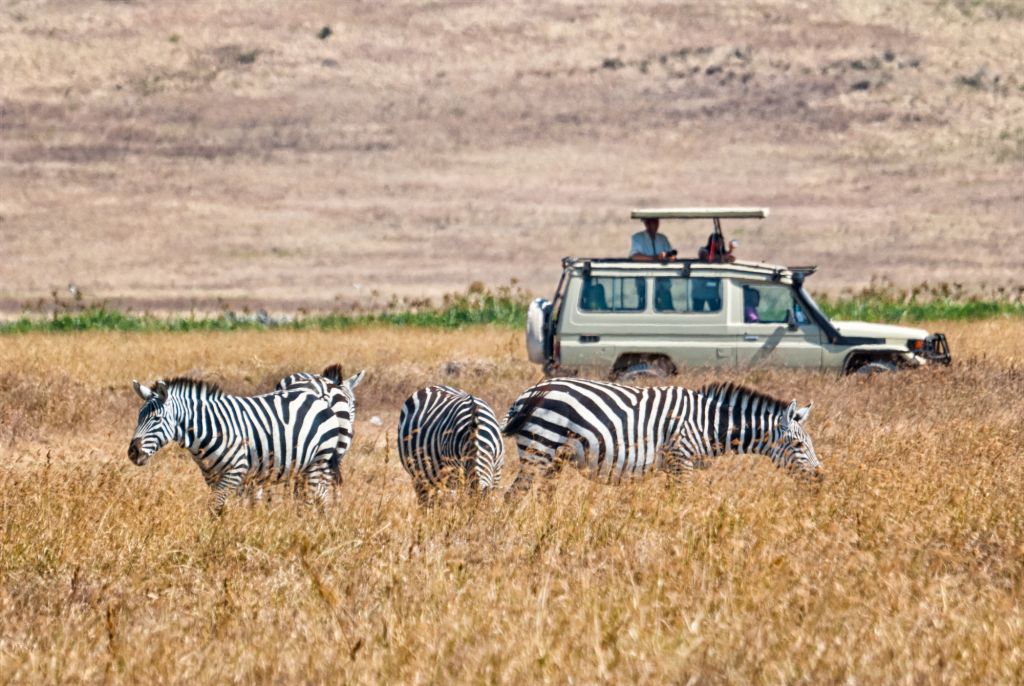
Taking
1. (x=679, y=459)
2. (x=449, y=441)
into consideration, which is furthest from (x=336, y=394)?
(x=679, y=459)

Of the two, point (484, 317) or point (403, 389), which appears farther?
point (484, 317)

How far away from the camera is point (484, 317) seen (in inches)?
1202

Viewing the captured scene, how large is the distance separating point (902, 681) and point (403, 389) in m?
14.2

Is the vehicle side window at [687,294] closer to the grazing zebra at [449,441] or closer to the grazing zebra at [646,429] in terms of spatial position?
the grazing zebra at [449,441]

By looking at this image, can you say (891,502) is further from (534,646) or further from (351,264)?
(351,264)

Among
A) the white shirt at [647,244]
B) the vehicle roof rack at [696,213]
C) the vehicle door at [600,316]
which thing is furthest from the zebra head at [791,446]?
the white shirt at [647,244]

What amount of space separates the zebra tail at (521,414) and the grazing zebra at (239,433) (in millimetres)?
1278

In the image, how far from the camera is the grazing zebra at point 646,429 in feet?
31.7

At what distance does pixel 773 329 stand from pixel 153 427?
8309mm

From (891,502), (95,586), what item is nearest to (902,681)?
(891,502)

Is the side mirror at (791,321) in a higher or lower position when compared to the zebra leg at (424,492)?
higher

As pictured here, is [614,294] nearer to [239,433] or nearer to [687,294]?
[687,294]

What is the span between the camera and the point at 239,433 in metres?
10.0

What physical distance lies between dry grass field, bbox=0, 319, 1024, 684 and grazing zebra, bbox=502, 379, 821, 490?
0.68ft
